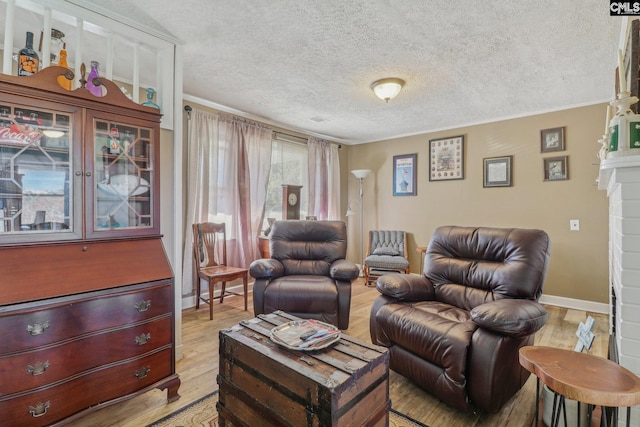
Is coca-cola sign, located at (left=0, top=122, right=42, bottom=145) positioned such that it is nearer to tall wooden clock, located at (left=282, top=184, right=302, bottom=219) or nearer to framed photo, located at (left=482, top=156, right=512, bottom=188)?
tall wooden clock, located at (left=282, top=184, right=302, bottom=219)

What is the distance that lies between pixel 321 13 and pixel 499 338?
2233mm

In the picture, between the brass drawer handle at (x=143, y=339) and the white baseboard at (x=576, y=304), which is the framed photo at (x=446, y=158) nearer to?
the white baseboard at (x=576, y=304)

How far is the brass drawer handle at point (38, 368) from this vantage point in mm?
1347

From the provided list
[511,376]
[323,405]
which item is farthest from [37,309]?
[511,376]

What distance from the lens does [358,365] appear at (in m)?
1.26

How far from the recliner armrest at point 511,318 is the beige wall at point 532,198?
2660 mm

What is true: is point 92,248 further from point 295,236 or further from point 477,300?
point 477,300

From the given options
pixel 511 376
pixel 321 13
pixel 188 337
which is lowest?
pixel 188 337

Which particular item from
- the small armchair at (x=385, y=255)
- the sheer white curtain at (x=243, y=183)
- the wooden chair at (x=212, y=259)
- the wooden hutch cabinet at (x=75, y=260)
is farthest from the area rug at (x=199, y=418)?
the small armchair at (x=385, y=255)

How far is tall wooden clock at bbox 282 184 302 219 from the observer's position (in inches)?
170

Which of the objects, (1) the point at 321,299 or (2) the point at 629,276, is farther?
(1) the point at 321,299

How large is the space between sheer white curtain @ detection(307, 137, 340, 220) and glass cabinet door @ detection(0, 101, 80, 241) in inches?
142

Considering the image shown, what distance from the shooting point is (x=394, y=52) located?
2463mm

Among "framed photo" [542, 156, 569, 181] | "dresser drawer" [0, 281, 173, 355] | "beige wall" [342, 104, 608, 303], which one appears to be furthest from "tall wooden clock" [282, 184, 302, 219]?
"framed photo" [542, 156, 569, 181]
